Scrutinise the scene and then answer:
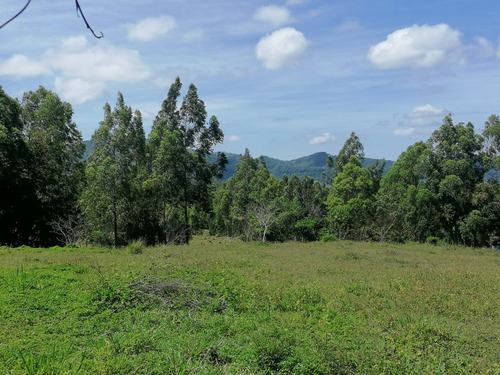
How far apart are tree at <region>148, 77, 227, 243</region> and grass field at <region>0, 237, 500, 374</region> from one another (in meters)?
14.9

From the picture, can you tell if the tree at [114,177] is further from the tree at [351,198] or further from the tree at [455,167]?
the tree at [455,167]

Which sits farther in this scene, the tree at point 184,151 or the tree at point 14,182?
the tree at point 184,151

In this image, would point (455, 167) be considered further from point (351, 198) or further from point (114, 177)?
point (114, 177)

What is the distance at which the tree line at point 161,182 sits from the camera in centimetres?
2492

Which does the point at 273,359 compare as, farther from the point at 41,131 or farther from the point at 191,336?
the point at 41,131

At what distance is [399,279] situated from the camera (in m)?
13.0

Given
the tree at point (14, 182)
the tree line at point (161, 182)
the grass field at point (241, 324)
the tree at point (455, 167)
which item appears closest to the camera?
the grass field at point (241, 324)

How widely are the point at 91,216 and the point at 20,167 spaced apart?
208 inches

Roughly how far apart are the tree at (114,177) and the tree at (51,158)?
5.18 ft

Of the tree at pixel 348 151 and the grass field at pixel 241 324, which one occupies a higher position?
the tree at pixel 348 151

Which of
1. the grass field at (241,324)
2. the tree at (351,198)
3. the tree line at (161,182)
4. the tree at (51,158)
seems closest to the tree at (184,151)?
the tree line at (161,182)

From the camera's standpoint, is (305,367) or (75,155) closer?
(305,367)

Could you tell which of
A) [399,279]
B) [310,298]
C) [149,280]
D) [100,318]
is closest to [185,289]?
[149,280]

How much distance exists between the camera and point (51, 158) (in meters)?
25.8
